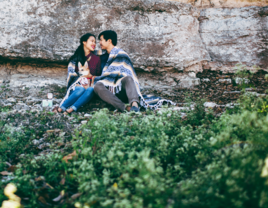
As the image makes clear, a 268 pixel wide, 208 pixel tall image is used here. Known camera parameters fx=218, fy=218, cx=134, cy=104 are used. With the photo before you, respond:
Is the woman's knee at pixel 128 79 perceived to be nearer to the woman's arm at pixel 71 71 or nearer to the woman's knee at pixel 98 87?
the woman's knee at pixel 98 87

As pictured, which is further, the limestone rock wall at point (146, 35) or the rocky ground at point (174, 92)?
the limestone rock wall at point (146, 35)

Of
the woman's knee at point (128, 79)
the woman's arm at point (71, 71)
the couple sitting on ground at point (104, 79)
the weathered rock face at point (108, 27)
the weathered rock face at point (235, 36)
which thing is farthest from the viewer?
the weathered rock face at point (235, 36)

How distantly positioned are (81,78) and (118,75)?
682 millimetres

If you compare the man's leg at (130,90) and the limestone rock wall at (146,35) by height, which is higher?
the limestone rock wall at (146,35)

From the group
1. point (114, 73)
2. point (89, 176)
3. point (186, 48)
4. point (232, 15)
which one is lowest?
point (89, 176)

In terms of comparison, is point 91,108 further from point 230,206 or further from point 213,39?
point 213,39

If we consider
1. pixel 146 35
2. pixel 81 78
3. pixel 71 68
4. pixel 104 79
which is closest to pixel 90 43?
pixel 71 68

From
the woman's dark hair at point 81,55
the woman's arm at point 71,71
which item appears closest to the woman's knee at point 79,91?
the woman's arm at point 71,71

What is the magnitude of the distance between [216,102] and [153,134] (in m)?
2.46

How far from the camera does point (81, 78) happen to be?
394cm

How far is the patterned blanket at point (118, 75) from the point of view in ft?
12.2

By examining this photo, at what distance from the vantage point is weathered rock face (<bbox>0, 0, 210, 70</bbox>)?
181 inches

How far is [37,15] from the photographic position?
4.67m

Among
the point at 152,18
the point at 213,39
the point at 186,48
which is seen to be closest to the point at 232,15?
the point at 213,39
